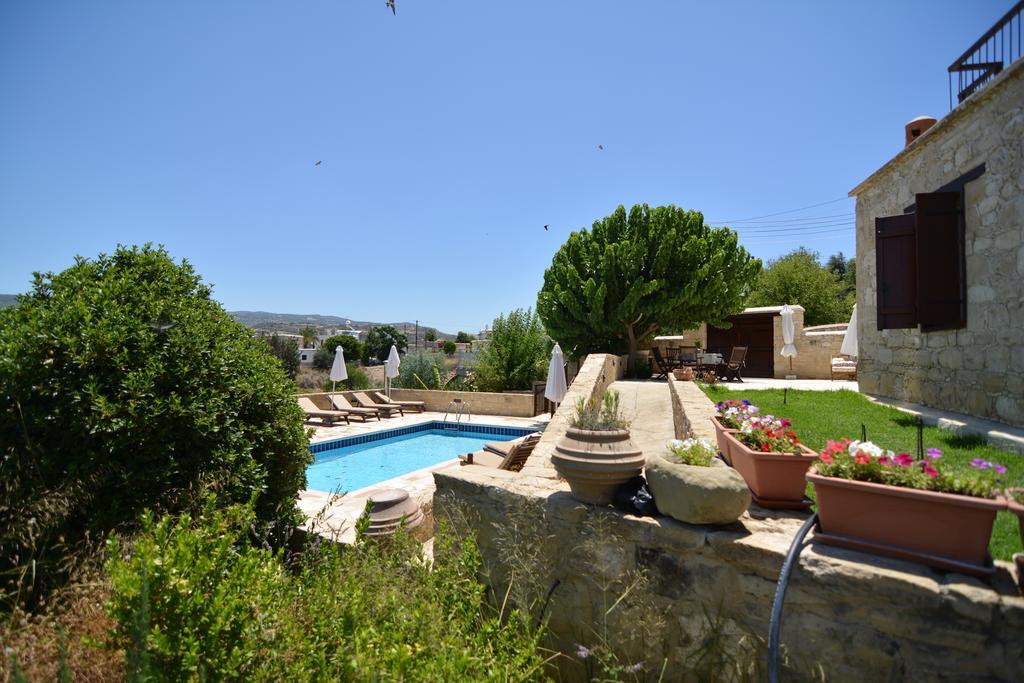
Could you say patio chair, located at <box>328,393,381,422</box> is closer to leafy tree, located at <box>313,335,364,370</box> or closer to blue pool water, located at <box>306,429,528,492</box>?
blue pool water, located at <box>306,429,528,492</box>

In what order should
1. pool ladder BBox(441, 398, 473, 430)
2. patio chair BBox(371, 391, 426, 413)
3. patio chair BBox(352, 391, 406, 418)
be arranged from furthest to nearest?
patio chair BBox(371, 391, 426, 413)
patio chair BBox(352, 391, 406, 418)
pool ladder BBox(441, 398, 473, 430)

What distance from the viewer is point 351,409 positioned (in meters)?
14.1

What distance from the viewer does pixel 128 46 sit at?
714 cm

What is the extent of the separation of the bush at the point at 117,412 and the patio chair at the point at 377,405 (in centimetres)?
1148

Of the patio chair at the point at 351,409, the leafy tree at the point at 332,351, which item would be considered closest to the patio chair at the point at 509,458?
the patio chair at the point at 351,409

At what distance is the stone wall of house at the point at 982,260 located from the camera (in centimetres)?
525

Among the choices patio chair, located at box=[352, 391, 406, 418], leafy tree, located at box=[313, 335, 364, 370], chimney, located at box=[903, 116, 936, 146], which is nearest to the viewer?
chimney, located at box=[903, 116, 936, 146]

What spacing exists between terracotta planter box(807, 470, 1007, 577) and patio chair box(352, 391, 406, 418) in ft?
45.1

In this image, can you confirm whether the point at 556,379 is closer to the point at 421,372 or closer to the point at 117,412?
the point at 421,372

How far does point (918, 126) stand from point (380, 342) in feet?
162

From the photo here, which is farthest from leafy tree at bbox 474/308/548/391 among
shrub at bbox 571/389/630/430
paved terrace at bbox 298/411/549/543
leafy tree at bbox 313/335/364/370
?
leafy tree at bbox 313/335/364/370

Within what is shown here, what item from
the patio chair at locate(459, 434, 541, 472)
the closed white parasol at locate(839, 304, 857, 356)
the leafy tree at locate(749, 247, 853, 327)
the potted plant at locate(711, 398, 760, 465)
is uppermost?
the leafy tree at locate(749, 247, 853, 327)

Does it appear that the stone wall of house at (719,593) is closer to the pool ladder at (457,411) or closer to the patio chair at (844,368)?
the pool ladder at (457,411)

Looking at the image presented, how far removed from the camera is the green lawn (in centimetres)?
263
